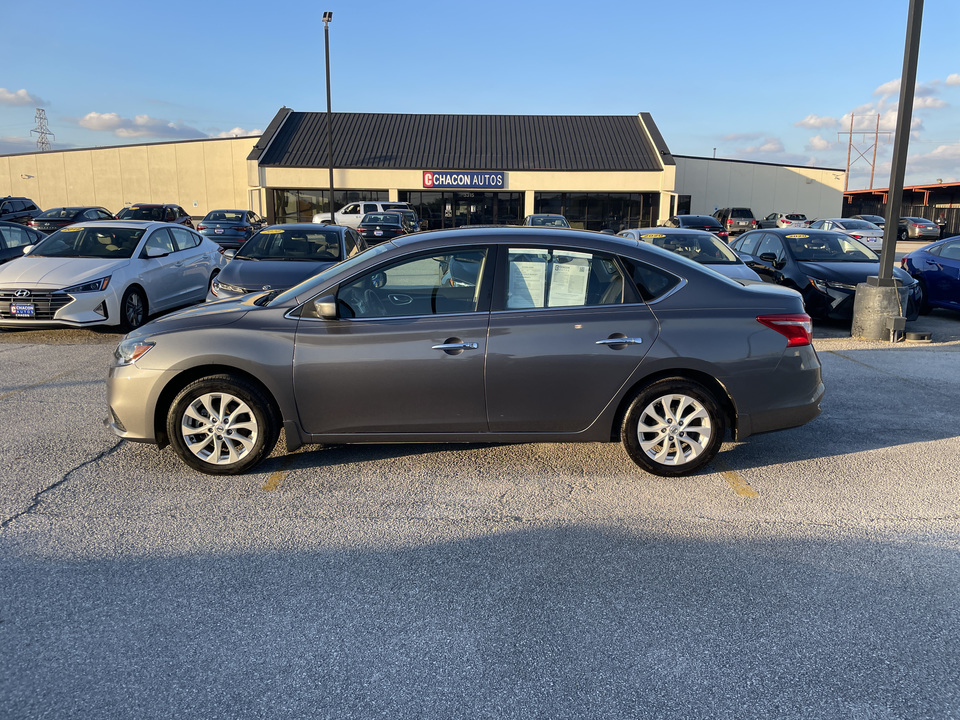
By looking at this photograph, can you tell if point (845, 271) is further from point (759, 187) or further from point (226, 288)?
point (759, 187)

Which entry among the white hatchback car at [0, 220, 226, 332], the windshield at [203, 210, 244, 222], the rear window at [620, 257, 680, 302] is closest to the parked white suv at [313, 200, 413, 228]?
the windshield at [203, 210, 244, 222]

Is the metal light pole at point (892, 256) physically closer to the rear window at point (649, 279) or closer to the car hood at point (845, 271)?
the car hood at point (845, 271)

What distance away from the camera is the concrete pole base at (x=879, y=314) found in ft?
31.4

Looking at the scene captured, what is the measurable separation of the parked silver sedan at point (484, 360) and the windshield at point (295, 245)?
556cm

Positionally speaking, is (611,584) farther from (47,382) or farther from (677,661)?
(47,382)

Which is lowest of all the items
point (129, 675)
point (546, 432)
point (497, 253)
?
point (129, 675)

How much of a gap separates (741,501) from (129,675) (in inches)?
134

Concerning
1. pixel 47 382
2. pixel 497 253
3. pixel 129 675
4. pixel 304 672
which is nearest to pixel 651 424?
pixel 497 253

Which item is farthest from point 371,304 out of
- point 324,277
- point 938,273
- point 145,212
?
point 145,212

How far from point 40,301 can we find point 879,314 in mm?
11005

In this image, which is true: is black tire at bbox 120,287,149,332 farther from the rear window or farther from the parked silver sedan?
the rear window

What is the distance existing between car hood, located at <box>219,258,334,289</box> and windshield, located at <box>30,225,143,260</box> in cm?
204

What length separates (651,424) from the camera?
186 inches

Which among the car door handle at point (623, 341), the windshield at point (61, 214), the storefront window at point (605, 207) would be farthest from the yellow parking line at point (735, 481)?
the storefront window at point (605, 207)
